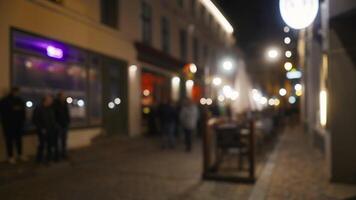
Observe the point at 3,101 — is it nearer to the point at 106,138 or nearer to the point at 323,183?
the point at 106,138

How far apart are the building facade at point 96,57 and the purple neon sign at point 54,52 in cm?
3

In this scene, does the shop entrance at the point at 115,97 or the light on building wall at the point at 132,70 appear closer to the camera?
the shop entrance at the point at 115,97

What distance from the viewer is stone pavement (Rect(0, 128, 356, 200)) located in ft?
24.6

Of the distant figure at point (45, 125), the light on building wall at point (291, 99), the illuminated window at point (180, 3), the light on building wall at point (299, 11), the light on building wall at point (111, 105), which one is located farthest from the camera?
the light on building wall at point (291, 99)

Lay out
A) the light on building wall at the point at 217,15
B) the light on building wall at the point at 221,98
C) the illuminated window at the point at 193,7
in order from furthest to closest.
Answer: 1. the light on building wall at the point at 221,98
2. the light on building wall at the point at 217,15
3. the illuminated window at the point at 193,7

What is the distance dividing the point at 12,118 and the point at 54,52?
3.24 meters

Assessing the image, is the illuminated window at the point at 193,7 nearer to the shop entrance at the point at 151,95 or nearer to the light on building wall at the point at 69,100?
the shop entrance at the point at 151,95

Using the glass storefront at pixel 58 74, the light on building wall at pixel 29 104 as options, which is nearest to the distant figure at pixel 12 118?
the glass storefront at pixel 58 74

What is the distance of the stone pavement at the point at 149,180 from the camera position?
749 centimetres

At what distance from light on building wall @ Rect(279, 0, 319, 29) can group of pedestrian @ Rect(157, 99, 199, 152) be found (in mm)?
7037

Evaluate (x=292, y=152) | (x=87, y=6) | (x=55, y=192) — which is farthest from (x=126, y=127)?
(x=55, y=192)

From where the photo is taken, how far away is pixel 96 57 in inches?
576

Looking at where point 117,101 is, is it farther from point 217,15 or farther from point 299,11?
point 217,15

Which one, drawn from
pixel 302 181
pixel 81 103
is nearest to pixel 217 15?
pixel 81 103
